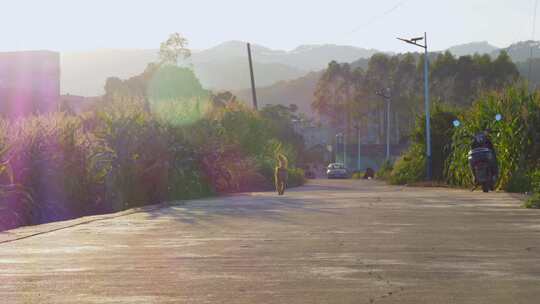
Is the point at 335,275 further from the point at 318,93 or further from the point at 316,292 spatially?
the point at 318,93

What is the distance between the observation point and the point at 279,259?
424 inches

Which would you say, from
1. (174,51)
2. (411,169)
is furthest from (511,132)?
(174,51)

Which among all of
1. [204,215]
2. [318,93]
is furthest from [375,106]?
[204,215]

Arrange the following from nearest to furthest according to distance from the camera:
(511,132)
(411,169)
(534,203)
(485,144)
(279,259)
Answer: (279,259), (534,203), (485,144), (511,132), (411,169)

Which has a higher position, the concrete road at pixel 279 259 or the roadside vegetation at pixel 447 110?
the roadside vegetation at pixel 447 110

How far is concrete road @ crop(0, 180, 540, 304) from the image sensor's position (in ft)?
27.1

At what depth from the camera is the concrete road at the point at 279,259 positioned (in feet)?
27.1

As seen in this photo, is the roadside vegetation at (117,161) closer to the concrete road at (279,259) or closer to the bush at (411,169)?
the concrete road at (279,259)

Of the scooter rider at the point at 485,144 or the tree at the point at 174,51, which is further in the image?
the tree at the point at 174,51

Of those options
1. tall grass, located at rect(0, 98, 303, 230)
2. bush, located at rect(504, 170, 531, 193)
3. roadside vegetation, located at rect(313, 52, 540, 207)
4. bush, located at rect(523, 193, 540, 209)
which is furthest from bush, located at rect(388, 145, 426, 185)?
bush, located at rect(523, 193, 540, 209)

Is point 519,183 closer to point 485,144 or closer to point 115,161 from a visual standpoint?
point 485,144

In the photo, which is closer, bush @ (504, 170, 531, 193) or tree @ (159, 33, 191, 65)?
bush @ (504, 170, 531, 193)

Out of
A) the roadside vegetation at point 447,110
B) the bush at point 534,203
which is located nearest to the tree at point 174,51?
the roadside vegetation at point 447,110

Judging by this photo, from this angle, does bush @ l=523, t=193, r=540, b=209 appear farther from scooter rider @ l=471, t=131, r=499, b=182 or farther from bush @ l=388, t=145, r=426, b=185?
bush @ l=388, t=145, r=426, b=185
